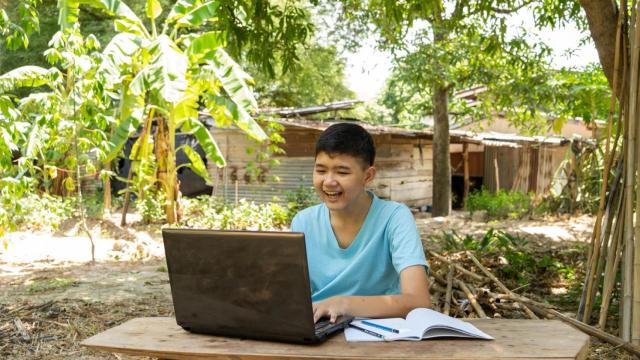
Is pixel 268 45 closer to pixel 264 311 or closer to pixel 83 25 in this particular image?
pixel 264 311

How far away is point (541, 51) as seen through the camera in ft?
37.5

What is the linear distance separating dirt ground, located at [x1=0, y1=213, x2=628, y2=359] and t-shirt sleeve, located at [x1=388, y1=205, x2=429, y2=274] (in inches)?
87.1

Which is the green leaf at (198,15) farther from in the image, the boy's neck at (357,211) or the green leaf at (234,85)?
the boy's neck at (357,211)

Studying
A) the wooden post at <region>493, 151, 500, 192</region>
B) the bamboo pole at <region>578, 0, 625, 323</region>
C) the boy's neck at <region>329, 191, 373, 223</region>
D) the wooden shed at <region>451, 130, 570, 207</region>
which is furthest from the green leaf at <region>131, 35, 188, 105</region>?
the wooden post at <region>493, 151, 500, 192</region>

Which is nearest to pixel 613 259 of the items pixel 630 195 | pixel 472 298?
pixel 630 195

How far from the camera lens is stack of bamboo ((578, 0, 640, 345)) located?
3.97 metres

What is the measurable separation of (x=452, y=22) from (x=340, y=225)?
5463 mm

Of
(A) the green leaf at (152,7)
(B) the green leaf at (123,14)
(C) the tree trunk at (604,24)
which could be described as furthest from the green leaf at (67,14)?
(C) the tree trunk at (604,24)

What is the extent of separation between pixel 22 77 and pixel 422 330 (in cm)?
857

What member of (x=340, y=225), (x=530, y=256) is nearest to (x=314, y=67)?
(x=530, y=256)

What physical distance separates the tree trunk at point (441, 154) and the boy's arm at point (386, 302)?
1217 cm

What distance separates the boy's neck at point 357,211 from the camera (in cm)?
272

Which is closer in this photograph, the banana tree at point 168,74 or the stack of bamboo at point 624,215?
the stack of bamboo at point 624,215

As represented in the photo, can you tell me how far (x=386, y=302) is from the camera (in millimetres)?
2352
